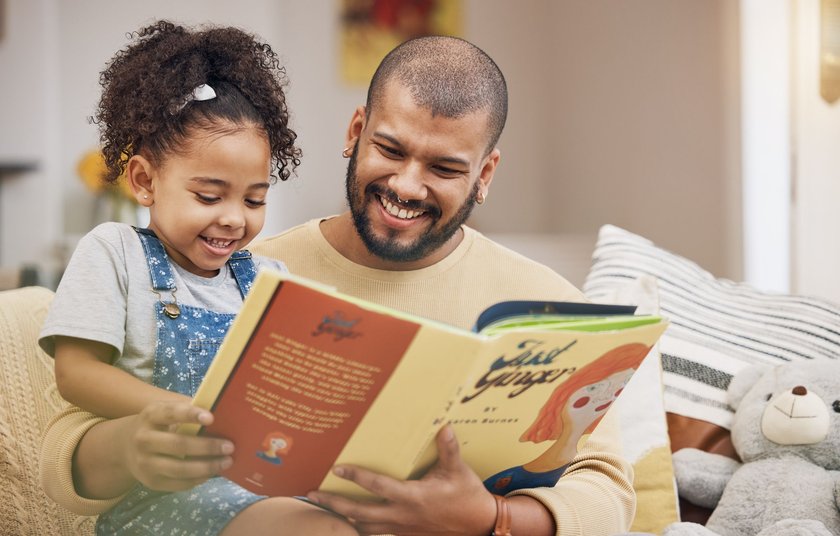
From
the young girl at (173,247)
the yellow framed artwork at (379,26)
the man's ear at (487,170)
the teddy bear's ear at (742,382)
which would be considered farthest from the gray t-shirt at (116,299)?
the yellow framed artwork at (379,26)

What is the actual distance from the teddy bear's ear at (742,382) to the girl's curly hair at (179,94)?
33.4 inches

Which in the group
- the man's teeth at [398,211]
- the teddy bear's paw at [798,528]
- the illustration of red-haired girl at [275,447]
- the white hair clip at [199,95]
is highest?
the white hair clip at [199,95]

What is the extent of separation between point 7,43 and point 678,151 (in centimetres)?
333

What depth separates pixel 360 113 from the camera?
155cm

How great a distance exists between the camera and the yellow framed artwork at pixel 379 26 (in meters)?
5.11

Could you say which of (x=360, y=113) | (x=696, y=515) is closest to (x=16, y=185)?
(x=360, y=113)

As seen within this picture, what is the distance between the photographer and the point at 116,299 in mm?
1094

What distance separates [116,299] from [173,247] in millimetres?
136

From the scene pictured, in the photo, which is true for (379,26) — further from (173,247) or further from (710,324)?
(173,247)

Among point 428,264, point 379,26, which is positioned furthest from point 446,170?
point 379,26

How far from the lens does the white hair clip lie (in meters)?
1.21

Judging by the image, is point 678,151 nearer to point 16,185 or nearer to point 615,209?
point 615,209

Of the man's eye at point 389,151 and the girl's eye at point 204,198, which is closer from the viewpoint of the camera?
the girl's eye at point 204,198

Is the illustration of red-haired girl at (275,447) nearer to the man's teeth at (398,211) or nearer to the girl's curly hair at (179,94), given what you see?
the girl's curly hair at (179,94)
